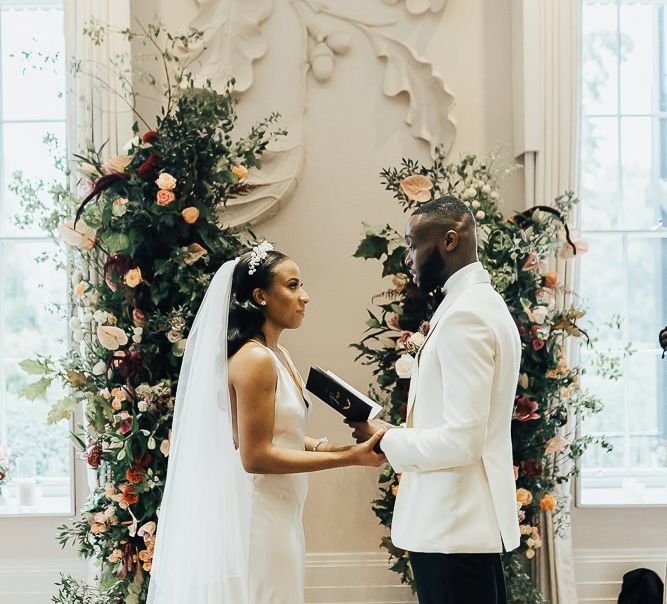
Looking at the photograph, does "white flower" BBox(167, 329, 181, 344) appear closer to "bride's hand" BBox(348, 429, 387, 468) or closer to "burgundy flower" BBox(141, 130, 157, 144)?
"burgundy flower" BBox(141, 130, 157, 144)

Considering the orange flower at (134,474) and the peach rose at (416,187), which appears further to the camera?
the peach rose at (416,187)

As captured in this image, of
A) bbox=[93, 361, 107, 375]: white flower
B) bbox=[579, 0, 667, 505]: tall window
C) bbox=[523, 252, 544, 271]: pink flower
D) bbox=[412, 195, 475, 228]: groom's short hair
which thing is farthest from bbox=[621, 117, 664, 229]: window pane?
bbox=[93, 361, 107, 375]: white flower

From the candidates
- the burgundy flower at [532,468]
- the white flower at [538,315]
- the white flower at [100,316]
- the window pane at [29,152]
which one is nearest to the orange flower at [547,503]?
the burgundy flower at [532,468]

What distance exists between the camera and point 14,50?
461 cm

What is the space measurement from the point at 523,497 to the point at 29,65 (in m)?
3.51

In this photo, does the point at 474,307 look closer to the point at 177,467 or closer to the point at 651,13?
the point at 177,467

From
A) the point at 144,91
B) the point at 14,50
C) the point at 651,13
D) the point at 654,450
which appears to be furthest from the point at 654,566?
the point at 14,50

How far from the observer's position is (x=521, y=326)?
145 inches

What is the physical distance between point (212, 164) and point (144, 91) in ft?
3.26

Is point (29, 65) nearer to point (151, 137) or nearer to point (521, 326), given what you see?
point (151, 137)

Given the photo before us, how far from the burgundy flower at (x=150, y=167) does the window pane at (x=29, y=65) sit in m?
1.41

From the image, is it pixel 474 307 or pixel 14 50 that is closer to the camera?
pixel 474 307

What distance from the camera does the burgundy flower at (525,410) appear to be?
358 cm

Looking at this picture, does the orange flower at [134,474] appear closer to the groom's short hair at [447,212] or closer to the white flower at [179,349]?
the white flower at [179,349]
